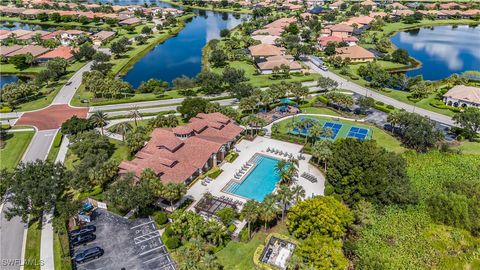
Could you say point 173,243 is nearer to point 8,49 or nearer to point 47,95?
point 47,95

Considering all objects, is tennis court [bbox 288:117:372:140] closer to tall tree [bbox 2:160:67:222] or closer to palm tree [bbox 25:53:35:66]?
tall tree [bbox 2:160:67:222]

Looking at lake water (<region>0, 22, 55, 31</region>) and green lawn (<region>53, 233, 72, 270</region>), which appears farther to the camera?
lake water (<region>0, 22, 55, 31</region>)

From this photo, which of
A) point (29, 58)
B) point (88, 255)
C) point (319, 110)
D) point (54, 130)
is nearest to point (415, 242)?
point (88, 255)

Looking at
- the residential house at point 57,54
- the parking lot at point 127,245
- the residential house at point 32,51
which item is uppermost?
the residential house at point 32,51

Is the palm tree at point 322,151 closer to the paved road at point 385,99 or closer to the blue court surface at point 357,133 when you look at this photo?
the blue court surface at point 357,133

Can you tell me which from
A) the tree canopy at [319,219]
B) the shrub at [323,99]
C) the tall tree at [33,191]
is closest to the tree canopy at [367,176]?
the tree canopy at [319,219]

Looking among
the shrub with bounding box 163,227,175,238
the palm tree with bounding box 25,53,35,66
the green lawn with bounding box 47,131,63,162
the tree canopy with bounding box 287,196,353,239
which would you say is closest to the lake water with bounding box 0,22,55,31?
the palm tree with bounding box 25,53,35,66
